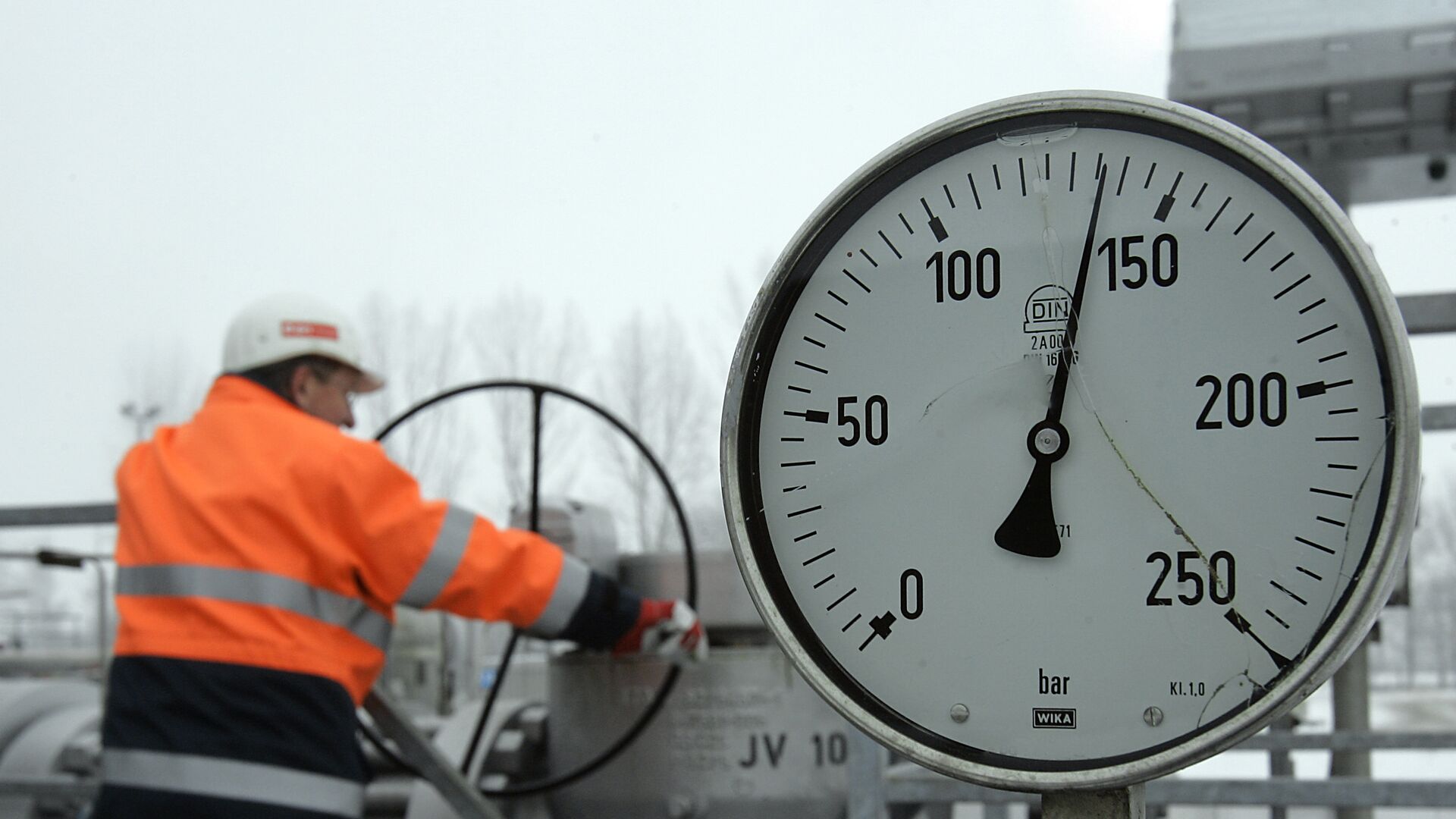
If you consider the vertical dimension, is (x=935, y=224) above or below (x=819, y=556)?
above

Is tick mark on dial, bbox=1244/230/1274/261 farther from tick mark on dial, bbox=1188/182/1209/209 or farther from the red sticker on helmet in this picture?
the red sticker on helmet

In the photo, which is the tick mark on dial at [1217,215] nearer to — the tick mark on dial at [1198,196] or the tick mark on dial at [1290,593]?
the tick mark on dial at [1198,196]

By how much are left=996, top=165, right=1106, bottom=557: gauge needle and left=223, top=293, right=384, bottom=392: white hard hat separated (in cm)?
134

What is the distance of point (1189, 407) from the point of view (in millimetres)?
774

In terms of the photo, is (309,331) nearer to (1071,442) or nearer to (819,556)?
(819,556)

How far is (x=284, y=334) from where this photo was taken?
184 centimetres

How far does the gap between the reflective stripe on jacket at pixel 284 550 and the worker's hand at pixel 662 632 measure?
1.10 feet

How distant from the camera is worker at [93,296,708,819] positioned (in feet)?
4.82

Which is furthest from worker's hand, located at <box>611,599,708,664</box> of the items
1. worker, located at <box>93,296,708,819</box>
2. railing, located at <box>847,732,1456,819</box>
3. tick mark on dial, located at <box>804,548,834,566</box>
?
tick mark on dial, located at <box>804,548,834,566</box>

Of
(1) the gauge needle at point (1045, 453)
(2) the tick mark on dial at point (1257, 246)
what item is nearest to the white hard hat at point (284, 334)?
(1) the gauge needle at point (1045, 453)

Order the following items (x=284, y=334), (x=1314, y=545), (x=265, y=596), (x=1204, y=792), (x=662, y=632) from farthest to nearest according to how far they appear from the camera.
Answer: (x=662, y=632) < (x=284, y=334) < (x=265, y=596) < (x=1204, y=792) < (x=1314, y=545)

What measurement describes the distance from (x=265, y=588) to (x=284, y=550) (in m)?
0.05

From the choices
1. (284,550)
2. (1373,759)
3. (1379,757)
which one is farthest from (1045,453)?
(1379,757)

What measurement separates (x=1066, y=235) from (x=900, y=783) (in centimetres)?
80
